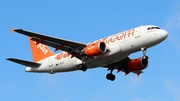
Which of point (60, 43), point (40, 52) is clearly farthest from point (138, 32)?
point (40, 52)

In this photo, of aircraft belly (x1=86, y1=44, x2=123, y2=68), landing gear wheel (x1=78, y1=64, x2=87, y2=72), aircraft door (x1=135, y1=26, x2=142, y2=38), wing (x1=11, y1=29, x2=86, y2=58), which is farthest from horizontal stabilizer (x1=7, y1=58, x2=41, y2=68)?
aircraft door (x1=135, y1=26, x2=142, y2=38)

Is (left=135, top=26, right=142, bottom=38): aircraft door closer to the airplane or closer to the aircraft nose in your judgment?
the airplane

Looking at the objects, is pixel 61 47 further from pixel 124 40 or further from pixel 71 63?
pixel 124 40

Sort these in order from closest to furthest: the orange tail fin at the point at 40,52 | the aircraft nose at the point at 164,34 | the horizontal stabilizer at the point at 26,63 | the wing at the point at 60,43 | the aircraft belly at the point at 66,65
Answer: the aircraft nose at the point at 164,34, the wing at the point at 60,43, the horizontal stabilizer at the point at 26,63, the aircraft belly at the point at 66,65, the orange tail fin at the point at 40,52

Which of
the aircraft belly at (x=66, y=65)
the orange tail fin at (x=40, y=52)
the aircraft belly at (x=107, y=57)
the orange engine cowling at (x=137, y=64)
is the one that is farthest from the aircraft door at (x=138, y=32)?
the orange tail fin at (x=40, y=52)

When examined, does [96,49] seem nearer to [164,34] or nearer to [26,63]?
[164,34]

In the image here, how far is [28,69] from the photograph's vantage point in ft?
188

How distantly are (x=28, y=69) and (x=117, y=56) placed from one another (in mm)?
12612

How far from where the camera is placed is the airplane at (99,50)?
4938cm

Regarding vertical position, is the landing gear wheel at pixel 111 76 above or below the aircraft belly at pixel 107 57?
above

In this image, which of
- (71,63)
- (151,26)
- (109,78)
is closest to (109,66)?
(109,78)

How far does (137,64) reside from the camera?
56.4m

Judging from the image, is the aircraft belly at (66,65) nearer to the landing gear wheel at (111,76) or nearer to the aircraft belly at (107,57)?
the aircraft belly at (107,57)

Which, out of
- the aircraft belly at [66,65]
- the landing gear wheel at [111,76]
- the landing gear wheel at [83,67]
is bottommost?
the landing gear wheel at [83,67]
